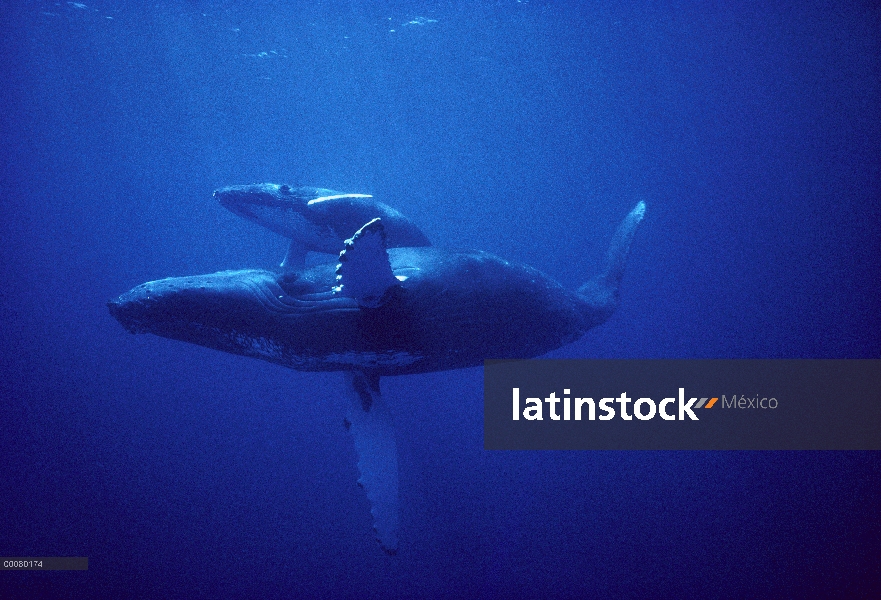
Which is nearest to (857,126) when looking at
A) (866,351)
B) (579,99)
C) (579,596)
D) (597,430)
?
(866,351)

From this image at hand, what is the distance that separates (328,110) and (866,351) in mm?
30562

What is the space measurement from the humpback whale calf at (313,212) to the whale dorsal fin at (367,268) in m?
1.87

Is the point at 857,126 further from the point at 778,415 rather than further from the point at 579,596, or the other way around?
the point at 579,596

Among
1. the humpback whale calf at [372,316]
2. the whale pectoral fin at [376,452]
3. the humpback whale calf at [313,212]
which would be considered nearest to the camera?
the humpback whale calf at [372,316]

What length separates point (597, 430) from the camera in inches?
332
